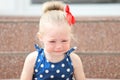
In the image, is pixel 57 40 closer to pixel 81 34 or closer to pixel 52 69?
pixel 52 69

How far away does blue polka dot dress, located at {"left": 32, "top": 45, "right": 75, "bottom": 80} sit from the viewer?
155cm

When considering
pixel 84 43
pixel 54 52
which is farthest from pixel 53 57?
pixel 84 43

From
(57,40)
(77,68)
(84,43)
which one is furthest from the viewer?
(84,43)

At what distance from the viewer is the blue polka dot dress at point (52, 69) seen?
1554 mm

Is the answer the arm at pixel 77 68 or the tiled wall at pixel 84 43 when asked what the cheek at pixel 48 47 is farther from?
the tiled wall at pixel 84 43

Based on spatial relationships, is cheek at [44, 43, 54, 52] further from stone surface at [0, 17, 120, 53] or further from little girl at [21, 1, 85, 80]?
stone surface at [0, 17, 120, 53]

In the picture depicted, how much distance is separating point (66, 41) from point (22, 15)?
1301 millimetres

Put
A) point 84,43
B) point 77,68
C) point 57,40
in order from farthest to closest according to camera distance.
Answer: point 84,43
point 77,68
point 57,40

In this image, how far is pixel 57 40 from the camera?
58.1 inches

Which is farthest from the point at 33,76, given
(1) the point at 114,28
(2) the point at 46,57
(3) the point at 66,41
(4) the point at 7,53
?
(1) the point at 114,28

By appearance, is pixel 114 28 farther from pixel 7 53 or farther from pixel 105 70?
pixel 7 53

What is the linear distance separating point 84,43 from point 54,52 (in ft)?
3.17

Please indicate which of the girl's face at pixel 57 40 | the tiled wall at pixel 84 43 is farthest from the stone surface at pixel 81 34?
the girl's face at pixel 57 40

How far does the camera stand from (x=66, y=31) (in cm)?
149
